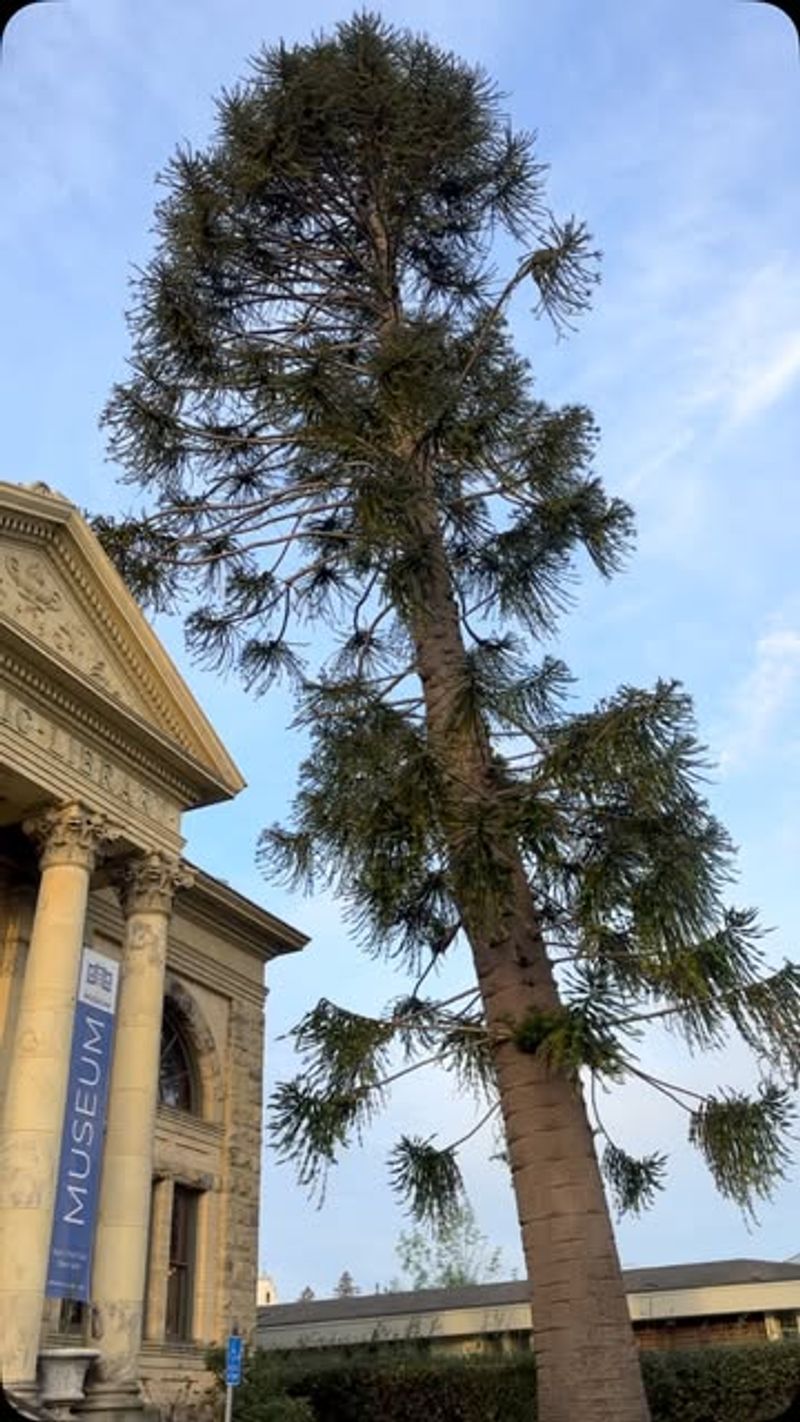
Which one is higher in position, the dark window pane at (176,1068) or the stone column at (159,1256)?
the dark window pane at (176,1068)

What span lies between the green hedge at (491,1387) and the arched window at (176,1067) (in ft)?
14.7

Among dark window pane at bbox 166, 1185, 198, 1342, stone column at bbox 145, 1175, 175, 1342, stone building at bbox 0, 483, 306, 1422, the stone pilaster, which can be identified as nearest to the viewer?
stone building at bbox 0, 483, 306, 1422

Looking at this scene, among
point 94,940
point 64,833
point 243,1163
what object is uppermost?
point 94,940

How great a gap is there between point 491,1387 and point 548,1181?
1475 centimetres

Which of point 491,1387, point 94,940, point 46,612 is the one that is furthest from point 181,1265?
point 46,612

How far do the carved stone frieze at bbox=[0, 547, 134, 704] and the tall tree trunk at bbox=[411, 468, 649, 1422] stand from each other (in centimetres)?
720

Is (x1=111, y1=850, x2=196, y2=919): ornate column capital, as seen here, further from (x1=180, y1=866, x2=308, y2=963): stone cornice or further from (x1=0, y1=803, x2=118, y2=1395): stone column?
(x1=180, y1=866, x2=308, y2=963): stone cornice

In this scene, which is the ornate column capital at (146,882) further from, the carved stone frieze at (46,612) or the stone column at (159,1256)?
the stone column at (159,1256)

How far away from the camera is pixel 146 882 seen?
16469mm

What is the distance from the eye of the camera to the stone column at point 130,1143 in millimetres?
13820

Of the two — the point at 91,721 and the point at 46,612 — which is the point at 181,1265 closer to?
the point at 91,721

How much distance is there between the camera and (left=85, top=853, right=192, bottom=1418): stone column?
13.8 m

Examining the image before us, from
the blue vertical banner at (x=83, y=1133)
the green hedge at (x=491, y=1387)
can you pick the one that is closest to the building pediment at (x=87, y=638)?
the blue vertical banner at (x=83, y=1133)

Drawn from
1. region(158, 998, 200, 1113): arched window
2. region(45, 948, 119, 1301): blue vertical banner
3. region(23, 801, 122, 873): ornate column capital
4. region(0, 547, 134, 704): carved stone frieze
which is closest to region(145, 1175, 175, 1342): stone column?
region(158, 998, 200, 1113): arched window
